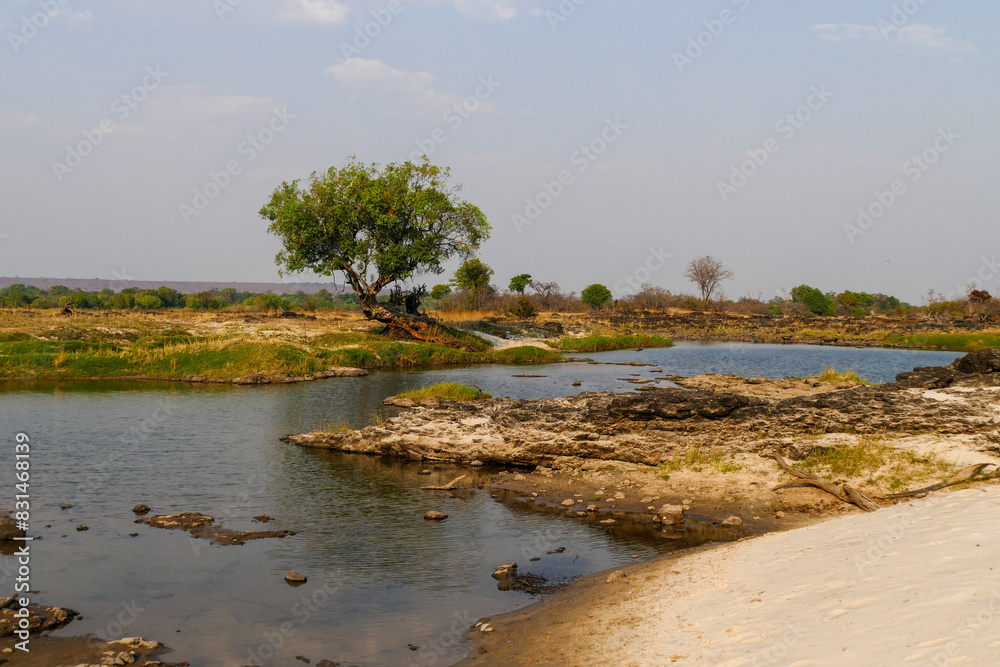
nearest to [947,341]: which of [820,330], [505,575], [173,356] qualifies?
[820,330]

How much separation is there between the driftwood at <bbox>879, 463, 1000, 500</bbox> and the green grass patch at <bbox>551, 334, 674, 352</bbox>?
Answer: 41428 millimetres

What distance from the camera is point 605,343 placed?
5750 centimetres

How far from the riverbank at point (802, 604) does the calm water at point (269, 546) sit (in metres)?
1.01

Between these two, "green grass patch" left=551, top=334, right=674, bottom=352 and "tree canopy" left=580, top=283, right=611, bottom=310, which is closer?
"green grass patch" left=551, top=334, right=674, bottom=352

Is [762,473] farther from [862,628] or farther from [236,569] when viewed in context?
[236,569]

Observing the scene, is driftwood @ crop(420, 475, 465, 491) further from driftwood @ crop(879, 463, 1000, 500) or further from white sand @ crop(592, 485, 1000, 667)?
driftwood @ crop(879, 463, 1000, 500)

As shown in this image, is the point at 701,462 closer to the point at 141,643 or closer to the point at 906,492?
the point at 906,492

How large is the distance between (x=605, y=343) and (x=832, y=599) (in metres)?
51.1

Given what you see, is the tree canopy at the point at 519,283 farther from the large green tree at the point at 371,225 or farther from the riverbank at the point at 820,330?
the large green tree at the point at 371,225

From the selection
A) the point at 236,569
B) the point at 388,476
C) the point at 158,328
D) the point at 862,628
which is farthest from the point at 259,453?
the point at 158,328

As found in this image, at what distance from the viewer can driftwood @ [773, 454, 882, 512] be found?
1149 centimetres

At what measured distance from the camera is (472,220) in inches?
2018

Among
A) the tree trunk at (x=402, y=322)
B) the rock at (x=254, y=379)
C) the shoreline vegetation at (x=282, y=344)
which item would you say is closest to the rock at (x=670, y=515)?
the shoreline vegetation at (x=282, y=344)

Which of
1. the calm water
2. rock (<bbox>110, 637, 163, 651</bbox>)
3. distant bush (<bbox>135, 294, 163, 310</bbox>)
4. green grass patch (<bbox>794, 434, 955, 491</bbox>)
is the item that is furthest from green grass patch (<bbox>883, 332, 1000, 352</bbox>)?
distant bush (<bbox>135, 294, 163, 310</bbox>)
